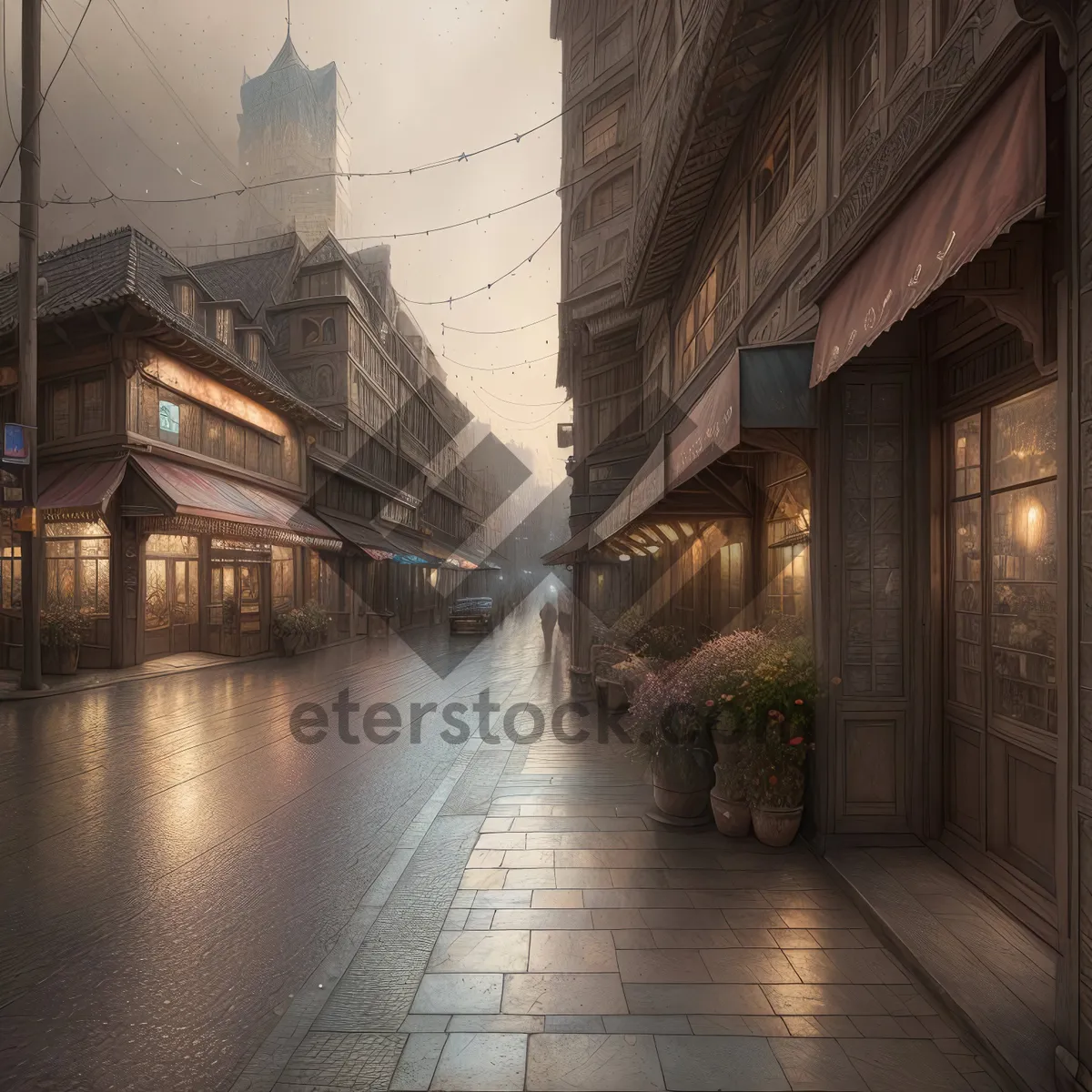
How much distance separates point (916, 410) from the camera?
5.60 meters

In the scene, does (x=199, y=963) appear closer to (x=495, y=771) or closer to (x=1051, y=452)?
(x=495, y=771)

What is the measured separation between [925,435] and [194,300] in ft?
73.8

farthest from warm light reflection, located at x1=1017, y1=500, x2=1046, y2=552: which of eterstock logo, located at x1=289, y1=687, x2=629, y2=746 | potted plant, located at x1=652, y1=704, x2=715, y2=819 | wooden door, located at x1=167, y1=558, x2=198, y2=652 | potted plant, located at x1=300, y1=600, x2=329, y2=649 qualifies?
potted plant, located at x1=300, y1=600, x2=329, y2=649

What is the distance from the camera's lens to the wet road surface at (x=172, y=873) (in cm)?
349

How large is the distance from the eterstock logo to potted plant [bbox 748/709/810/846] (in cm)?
444

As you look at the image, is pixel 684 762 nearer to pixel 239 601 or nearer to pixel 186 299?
pixel 239 601

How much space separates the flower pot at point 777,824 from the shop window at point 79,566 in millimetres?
16996

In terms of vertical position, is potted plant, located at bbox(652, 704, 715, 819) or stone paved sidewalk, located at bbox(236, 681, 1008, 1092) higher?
potted plant, located at bbox(652, 704, 715, 819)

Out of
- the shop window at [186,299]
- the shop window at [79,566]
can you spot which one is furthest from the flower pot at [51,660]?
the shop window at [186,299]

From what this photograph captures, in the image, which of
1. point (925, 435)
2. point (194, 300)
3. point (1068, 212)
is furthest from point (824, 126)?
point (194, 300)

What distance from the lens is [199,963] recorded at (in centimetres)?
414

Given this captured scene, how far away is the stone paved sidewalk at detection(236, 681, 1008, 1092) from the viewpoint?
10.4 feet

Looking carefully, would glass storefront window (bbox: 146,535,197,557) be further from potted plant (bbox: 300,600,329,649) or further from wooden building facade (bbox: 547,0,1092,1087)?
wooden building facade (bbox: 547,0,1092,1087)

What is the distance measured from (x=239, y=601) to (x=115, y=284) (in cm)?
907
